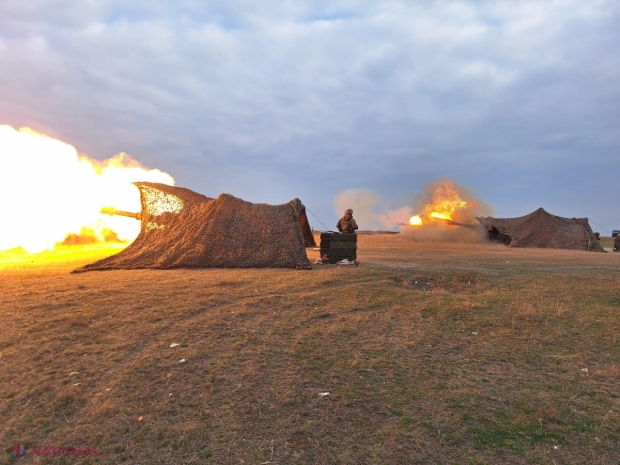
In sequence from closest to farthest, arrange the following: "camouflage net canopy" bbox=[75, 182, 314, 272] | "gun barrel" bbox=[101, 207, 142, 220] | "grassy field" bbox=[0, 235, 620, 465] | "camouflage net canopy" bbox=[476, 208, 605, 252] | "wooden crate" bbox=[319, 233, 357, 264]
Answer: "grassy field" bbox=[0, 235, 620, 465] < "camouflage net canopy" bbox=[75, 182, 314, 272] < "wooden crate" bbox=[319, 233, 357, 264] < "gun barrel" bbox=[101, 207, 142, 220] < "camouflage net canopy" bbox=[476, 208, 605, 252]

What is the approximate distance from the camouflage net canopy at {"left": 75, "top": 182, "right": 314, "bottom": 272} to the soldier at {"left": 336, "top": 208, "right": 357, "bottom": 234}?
2.00 metres

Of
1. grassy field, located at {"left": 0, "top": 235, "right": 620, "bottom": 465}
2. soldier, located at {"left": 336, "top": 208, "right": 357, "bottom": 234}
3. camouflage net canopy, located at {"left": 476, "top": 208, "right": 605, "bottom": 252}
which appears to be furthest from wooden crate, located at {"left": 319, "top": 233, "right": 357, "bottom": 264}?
camouflage net canopy, located at {"left": 476, "top": 208, "right": 605, "bottom": 252}

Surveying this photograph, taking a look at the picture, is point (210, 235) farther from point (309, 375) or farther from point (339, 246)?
point (309, 375)

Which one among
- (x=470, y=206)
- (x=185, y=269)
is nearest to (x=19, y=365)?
(x=185, y=269)

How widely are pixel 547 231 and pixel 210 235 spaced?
27248 millimetres

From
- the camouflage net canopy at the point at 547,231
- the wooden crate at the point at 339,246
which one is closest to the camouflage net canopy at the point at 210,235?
the wooden crate at the point at 339,246

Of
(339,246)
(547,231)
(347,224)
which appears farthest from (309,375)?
(547,231)

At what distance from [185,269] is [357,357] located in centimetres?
966

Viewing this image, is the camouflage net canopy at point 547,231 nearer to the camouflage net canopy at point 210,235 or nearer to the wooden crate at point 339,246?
the wooden crate at point 339,246

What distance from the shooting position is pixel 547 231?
100 ft

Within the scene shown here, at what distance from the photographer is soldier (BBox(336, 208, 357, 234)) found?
16.8 metres

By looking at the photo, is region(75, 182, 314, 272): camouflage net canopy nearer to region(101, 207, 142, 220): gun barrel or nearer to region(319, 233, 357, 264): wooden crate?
region(101, 207, 142, 220): gun barrel

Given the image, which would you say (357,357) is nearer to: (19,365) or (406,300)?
(406,300)

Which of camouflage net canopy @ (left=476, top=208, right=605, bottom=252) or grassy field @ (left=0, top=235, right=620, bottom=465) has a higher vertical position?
camouflage net canopy @ (left=476, top=208, right=605, bottom=252)
